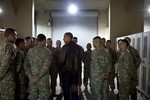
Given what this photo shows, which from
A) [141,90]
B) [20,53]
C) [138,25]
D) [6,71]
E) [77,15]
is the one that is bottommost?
[141,90]

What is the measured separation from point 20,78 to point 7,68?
63cm

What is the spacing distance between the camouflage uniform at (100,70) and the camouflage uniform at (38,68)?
0.92m

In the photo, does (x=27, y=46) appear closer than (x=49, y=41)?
Yes

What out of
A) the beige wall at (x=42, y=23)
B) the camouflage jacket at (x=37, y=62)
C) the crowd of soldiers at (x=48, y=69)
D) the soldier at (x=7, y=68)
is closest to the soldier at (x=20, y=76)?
the crowd of soldiers at (x=48, y=69)

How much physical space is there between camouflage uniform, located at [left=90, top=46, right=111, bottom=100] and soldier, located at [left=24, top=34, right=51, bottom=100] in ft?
3.01

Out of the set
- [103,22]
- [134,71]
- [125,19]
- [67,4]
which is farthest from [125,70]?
[103,22]

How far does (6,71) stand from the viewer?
12.4ft

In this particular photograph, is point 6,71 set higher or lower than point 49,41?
lower

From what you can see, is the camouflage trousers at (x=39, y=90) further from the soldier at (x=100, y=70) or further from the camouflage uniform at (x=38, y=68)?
the soldier at (x=100, y=70)

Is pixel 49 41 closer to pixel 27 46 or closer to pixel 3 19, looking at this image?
pixel 27 46

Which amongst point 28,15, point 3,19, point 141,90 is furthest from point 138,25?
point 3,19

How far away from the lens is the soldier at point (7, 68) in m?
3.76

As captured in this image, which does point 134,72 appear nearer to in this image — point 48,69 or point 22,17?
point 48,69

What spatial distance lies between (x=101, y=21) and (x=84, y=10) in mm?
1114
